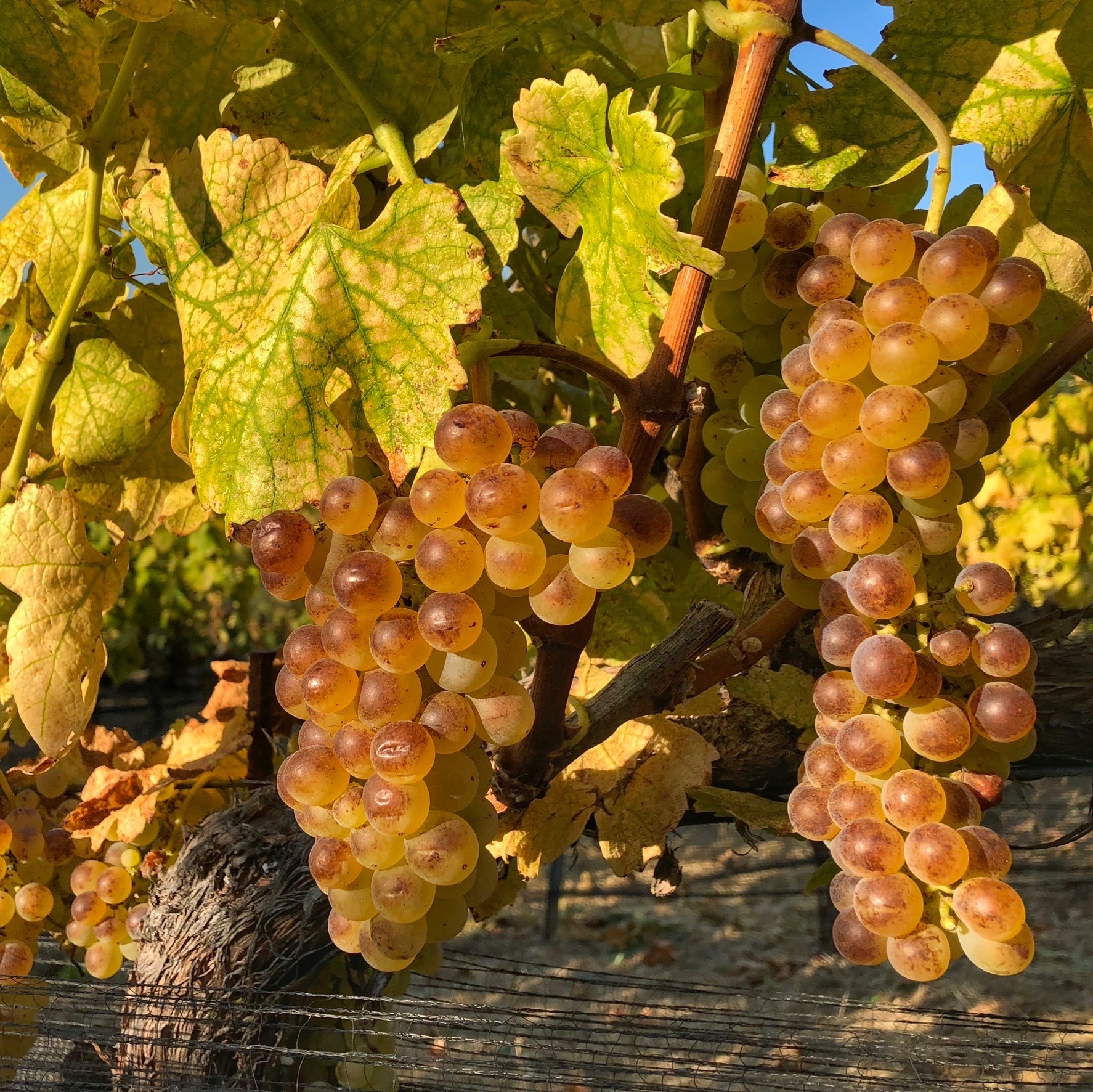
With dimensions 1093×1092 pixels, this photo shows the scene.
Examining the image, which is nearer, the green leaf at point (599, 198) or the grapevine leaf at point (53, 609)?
the green leaf at point (599, 198)

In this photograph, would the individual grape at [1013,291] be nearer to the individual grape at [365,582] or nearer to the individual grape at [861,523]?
the individual grape at [861,523]

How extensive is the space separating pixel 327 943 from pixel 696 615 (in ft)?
1.69

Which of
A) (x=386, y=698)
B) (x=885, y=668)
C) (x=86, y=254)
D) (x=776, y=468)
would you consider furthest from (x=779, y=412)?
(x=86, y=254)

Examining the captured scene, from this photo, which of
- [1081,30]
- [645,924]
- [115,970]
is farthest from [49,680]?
[645,924]

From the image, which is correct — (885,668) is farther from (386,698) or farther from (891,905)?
(386,698)

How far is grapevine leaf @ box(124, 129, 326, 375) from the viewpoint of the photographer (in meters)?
0.54

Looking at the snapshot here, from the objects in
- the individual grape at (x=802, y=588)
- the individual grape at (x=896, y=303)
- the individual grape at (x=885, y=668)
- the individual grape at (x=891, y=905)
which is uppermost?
the individual grape at (x=896, y=303)

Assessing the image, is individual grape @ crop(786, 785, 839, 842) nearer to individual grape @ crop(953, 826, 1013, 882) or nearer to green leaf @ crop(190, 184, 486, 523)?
individual grape @ crop(953, 826, 1013, 882)

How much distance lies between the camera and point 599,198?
1.67 ft

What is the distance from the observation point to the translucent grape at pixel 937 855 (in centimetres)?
46

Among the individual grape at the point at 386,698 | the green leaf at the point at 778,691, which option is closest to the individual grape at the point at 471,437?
the individual grape at the point at 386,698

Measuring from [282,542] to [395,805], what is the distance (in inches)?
5.2

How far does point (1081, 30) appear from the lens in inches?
21.2

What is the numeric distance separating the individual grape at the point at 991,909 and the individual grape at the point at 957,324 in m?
0.24
